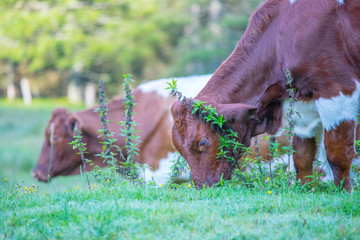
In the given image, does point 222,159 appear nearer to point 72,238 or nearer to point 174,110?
point 174,110

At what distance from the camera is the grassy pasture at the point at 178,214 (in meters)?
3.12

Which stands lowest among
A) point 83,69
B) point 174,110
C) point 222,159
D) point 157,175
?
point 157,175

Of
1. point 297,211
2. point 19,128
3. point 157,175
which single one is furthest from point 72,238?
point 19,128

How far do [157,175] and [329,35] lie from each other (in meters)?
3.69

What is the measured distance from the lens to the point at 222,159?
4.58m

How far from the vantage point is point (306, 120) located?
489cm

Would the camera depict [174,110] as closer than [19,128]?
Yes

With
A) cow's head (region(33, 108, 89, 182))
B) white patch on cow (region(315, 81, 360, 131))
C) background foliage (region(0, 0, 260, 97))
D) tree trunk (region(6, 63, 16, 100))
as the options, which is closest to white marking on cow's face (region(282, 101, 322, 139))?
white patch on cow (region(315, 81, 360, 131))

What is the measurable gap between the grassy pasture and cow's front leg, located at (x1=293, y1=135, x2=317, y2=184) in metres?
0.81

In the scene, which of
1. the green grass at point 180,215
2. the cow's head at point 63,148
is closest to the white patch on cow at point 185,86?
the cow's head at point 63,148

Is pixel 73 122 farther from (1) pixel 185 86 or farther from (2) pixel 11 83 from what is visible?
(2) pixel 11 83

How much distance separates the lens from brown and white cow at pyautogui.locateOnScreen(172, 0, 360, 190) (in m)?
4.32

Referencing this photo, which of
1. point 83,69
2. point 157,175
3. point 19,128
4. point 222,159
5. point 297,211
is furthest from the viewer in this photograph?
point 83,69

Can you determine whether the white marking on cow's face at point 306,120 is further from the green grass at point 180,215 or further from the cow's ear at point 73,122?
the cow's ear at point 73,122
